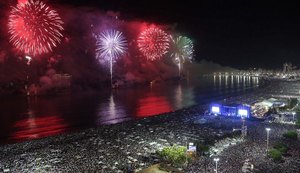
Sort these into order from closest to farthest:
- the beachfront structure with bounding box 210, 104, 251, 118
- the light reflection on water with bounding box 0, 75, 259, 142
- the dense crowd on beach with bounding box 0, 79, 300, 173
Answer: the dense crowd on beach with bounding box 0, 79, 300, 173 → the beachfront structure with bounding box 210, 104, 251, 118 → the light reflection on water with bounding box 0, 75, 259, 142

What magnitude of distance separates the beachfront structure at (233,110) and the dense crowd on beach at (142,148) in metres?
1.22

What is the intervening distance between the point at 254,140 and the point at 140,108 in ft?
173

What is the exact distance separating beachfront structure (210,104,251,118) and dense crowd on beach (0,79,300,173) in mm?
1218

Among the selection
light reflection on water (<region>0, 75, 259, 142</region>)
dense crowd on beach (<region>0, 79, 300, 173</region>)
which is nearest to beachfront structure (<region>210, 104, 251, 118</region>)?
dense crowd on beach (<region>0, 79, 300, 173</region>)

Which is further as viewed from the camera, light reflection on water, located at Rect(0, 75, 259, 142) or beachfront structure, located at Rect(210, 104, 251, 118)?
light reflection on water, located at Rect(0, 75, 259, 142)

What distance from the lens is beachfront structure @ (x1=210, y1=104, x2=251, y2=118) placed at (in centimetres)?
6088

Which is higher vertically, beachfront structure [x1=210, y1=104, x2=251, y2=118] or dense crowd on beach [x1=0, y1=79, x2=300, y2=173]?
beachfront structure [x1=210, y1=104, x2=251, y2=118]

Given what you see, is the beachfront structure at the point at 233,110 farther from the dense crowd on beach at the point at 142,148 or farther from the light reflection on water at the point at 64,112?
the light reflection on water at the point at 64,112

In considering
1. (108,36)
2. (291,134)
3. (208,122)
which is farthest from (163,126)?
(108,36)

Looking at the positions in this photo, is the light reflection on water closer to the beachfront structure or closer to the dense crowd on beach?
the dense crowd on beach

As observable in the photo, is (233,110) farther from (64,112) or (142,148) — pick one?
(64,112)

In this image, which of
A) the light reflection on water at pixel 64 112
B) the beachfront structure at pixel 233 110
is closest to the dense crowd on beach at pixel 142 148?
the beachfront structure at pixel 233 110

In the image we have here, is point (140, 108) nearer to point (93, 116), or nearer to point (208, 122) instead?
point (93, 116)

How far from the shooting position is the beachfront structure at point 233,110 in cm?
6088
